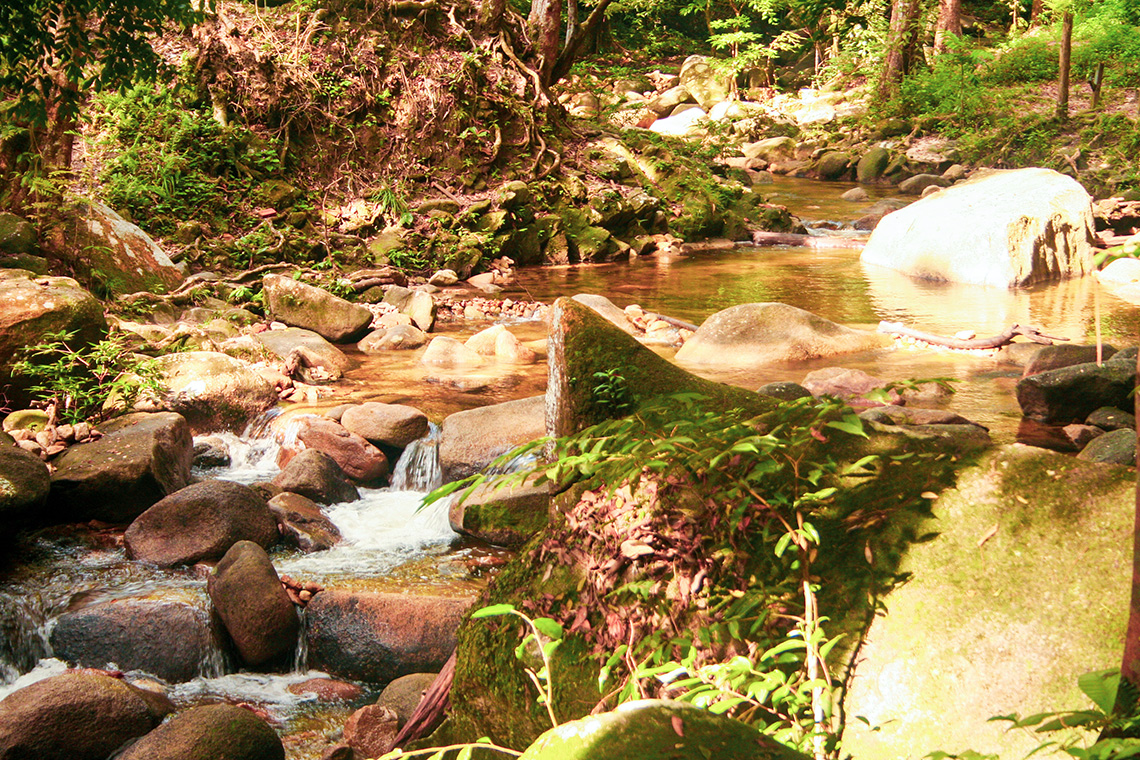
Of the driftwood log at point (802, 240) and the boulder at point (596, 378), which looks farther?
the driftwood log at point (802, 240)

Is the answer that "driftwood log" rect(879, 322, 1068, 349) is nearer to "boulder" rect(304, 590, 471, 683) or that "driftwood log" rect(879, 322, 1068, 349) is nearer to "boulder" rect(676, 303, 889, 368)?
"boulder" rect(676, 303, 889, 368)

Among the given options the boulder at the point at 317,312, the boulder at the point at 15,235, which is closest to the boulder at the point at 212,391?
the boulder at the point at 15,235

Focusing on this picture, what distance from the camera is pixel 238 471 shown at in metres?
6.38

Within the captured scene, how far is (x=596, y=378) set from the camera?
2.56 meters

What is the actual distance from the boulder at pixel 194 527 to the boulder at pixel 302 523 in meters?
0.20

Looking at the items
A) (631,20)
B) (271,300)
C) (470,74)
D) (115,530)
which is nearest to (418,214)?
(470,74)

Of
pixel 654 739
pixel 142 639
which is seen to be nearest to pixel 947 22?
pixel 142 639

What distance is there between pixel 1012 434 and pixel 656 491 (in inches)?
190

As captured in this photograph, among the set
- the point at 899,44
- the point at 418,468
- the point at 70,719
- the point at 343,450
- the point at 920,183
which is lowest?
the point at 70,719

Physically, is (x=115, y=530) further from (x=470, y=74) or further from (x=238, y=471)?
(x=470, y=74)

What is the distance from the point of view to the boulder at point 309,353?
7996mm

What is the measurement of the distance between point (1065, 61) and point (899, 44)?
632cm

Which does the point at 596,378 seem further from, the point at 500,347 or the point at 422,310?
the point at 422,310

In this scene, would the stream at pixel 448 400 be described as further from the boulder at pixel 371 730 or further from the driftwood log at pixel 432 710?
the driftwood log at pixel 432 710
